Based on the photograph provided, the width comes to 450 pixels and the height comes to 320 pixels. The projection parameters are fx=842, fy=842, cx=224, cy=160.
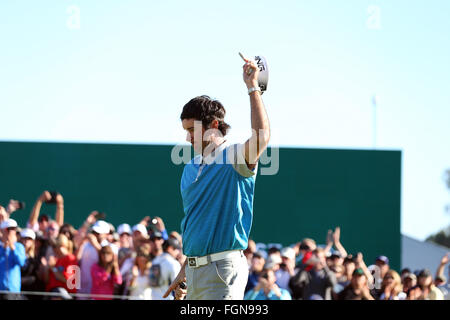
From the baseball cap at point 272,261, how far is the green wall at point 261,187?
5480 mm

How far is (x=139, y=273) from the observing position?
38.7 ft

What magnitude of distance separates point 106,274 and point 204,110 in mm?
7399

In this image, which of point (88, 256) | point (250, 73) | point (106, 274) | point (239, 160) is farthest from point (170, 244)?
point (250, 73)

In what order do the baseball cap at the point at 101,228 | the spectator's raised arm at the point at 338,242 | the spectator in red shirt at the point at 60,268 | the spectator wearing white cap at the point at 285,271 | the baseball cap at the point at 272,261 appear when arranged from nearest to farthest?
1. the spectator in red shirt at the point at 60,268
2. the baseball cap at the point at 272,261
3. the spectator wearing white cap at the point at 285,271
4. the baseball cap at the point at 101,228
5. the spectator's raised arm at the point at 338,242

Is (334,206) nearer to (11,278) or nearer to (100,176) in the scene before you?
(100,176)

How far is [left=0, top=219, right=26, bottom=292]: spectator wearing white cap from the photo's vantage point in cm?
1179

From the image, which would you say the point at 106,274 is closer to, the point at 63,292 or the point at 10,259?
the point at 63,292

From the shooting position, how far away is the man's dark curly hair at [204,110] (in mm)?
4879

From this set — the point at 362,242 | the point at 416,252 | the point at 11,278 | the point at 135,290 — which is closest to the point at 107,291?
the point at 135,290

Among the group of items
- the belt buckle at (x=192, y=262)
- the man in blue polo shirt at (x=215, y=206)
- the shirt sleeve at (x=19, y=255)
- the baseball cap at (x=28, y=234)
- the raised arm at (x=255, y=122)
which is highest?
the raised arm at (x=255, y=122)

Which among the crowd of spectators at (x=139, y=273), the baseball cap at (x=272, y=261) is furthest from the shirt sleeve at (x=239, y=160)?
the baseball cap at (x=272, y=261)

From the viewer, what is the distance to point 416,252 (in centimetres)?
3175

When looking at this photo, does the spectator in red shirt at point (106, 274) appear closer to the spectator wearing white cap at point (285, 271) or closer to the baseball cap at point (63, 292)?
the baseball cap at point (63, 292)
